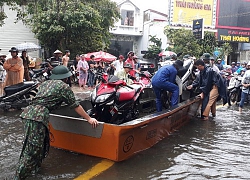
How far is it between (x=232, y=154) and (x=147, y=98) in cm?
353

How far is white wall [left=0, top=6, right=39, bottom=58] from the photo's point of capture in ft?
58.0

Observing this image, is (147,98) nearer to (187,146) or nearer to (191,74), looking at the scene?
(191,74)

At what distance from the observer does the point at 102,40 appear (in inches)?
697

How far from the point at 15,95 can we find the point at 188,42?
16687 mm

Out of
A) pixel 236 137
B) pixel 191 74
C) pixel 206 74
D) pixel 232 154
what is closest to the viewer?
pixel 232 154

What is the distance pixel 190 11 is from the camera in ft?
76.7

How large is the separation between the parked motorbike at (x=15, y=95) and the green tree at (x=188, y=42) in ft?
49.8

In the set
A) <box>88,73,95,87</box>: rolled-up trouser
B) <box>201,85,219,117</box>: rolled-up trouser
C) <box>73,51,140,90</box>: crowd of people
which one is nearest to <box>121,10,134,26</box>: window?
<box>73,51,140,90</box>: crowd of people

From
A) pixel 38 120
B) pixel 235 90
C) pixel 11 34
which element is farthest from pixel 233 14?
pixel 38 120

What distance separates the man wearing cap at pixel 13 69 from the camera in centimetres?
795

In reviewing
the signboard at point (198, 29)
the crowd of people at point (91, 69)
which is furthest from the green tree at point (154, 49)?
the crowd of people at point (91, 69)

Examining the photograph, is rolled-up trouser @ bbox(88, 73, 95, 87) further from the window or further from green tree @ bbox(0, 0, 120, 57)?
the window

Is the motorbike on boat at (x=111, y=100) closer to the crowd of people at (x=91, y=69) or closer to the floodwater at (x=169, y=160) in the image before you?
the floodwater at (x=169, y=160)

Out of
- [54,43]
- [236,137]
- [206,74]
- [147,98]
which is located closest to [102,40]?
[54,43]
